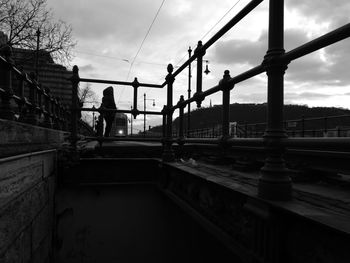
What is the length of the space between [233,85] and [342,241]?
1.71m

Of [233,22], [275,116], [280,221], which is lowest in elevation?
[280,221]

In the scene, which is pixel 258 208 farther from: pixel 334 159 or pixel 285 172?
pixel 334 159

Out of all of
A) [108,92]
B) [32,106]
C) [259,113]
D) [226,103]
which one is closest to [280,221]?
[226,103]

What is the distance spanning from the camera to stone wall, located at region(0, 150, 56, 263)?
246 centimetres

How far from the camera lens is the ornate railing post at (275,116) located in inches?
87.5

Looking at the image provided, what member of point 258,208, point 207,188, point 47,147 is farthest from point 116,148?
point 258,208

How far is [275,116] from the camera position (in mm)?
2301

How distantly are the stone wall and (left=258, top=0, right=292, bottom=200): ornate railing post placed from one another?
1.59 m

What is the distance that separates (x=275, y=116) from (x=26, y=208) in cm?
203

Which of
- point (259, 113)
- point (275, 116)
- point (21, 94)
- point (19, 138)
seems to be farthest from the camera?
point (259, 113)

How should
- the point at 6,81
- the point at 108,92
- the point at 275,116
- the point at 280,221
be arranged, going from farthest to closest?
the point at 108,92 → the point at 6,81 → the point at 275,116 → the point at 280,221

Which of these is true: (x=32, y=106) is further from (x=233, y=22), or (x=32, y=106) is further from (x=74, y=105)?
(x=233, y=22)

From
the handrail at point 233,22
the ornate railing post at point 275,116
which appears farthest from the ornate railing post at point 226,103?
the ornate railing post at point 275,116

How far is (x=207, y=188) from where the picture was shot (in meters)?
3.28
